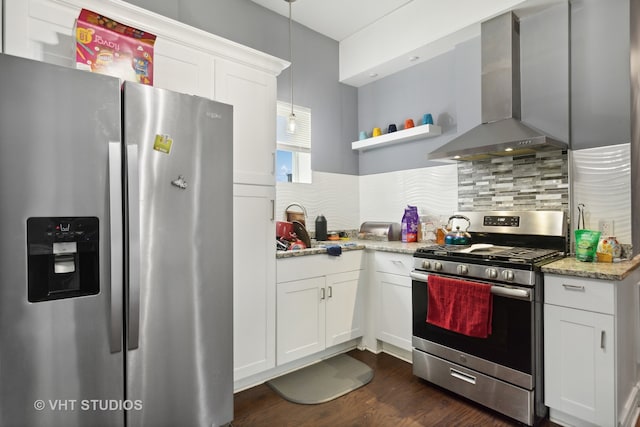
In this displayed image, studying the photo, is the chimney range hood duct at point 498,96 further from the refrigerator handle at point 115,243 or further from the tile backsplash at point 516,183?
the refrigerator handle at point 115,243

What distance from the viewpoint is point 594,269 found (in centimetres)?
186

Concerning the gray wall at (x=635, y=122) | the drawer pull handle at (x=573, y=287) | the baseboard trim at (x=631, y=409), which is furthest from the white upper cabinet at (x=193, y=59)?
the baseboard trim at (x=631, y=409)

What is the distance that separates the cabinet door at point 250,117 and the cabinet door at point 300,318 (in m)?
0.82

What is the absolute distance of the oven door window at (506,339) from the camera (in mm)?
1963

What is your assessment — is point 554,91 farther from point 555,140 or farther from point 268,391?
point 268,391

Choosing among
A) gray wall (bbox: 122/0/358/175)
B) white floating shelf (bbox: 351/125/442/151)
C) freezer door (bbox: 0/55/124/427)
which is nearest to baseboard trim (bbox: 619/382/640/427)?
white floating shelf (bbox: 351/125/442/151)

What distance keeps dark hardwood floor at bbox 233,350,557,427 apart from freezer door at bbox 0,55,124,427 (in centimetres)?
90

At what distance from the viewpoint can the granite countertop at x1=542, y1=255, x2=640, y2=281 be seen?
5.75ft

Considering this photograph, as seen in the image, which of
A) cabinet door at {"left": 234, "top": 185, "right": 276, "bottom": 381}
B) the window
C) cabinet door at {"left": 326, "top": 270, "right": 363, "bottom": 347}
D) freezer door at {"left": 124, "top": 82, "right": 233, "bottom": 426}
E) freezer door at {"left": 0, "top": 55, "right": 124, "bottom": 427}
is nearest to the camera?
freezer door at {"left": 0, "top": 55, "right": 124, "bottom": 427}

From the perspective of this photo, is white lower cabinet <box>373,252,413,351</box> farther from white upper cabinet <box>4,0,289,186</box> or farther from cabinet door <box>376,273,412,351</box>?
white upper cabinet <box>4,0,289,186</box>

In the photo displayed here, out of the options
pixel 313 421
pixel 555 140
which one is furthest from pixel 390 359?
pixel 555 140

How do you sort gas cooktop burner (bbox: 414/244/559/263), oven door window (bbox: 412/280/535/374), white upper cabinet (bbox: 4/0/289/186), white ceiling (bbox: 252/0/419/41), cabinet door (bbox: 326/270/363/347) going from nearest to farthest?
white upper cabinet (bbox: 4/0/289/186), oven door window (bbox: 412/280/535/374), gas cooktop burner (bbox: 414/244/559/263), cabinet door (bbox: 326/270/363/347), white ceiling (bbox: 252/0/419/41)

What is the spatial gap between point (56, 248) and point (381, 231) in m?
2.70

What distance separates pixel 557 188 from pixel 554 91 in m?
0.67
